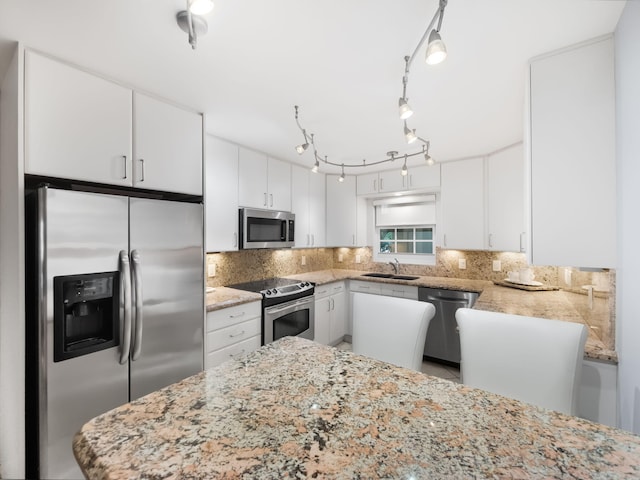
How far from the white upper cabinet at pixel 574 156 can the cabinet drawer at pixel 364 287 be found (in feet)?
7.38

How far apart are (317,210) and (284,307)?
154 centimetres

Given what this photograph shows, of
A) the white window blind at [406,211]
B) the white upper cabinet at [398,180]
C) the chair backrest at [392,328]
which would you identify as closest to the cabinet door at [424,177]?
the white upper cabinet at [398,180]

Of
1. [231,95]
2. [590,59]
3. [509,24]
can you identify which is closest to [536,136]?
[590,59]

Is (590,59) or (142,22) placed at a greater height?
(142,22)

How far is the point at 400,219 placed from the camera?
4113 millimetres

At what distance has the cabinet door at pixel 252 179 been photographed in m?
2.83

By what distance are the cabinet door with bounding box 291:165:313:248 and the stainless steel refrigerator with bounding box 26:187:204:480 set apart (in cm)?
171

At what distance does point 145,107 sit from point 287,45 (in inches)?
41.6

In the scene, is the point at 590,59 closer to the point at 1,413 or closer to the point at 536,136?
the point at 536,136

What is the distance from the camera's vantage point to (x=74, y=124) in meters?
1.52

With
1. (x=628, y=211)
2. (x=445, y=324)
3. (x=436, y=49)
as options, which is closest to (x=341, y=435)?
(x=436, y=49)

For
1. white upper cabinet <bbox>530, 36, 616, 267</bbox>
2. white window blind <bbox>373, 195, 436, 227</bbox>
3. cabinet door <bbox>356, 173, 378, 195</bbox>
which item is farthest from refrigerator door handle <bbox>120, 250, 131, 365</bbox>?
white window blind <bbox>373, 195, 436, 227</bbox>

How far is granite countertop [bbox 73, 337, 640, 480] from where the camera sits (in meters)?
0.56

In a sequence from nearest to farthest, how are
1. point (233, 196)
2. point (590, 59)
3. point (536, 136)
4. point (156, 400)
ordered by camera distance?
point (156, 400)
point (590, 59)
point (536, 136)
point (233, 196)
